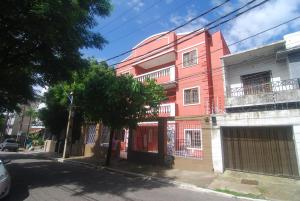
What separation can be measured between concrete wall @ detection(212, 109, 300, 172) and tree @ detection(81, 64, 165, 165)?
3533 millimetres

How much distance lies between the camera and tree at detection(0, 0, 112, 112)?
314 inches

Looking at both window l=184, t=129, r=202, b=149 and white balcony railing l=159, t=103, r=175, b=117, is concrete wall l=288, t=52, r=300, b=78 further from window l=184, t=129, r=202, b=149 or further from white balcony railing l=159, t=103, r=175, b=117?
white balcony railing l=159, t=103, r=175, b=117

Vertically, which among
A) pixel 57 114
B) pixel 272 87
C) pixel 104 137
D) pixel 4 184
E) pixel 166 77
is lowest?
pixel 4 184

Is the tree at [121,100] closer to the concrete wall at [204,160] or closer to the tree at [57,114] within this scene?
the concrete wall at [204,160]

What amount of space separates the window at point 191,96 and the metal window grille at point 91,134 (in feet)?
25.3

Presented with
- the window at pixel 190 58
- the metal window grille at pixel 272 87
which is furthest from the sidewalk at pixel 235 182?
the window at pixel 190 58

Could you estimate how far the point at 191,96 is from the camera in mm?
17109

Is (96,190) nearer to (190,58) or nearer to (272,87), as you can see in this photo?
(272,87)

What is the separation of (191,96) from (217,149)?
23.9 ft

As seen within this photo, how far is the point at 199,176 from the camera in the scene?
32.4 feet

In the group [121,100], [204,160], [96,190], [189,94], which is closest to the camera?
[96,190]

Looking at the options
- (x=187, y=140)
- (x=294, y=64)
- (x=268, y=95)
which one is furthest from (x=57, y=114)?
(x=294, y=64)

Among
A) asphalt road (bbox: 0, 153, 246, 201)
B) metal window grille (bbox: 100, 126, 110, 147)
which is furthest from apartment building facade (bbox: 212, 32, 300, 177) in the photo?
metal window grille (bbox: 100, 126, 110, 147)

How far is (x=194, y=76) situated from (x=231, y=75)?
3104mm
